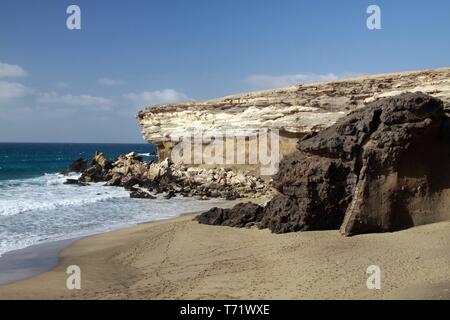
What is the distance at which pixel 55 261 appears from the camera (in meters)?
10.2

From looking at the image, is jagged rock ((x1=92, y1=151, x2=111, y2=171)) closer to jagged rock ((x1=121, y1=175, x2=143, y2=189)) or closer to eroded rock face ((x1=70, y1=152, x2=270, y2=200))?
eroded rock face ((x1=70, y1=152, x2=270, y2=200))

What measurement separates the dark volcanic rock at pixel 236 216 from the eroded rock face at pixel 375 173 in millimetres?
1209

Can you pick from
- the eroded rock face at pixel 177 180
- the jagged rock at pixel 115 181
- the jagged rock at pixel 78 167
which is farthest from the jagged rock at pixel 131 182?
the jagged rock at pixel 78 167

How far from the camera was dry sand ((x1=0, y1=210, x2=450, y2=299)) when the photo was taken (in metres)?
7.14

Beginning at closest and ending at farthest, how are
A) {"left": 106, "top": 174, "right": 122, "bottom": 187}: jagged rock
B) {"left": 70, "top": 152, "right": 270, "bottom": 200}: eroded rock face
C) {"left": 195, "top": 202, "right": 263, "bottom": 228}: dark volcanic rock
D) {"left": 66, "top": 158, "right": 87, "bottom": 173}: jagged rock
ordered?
{"left": 195, "top": 202, "right": 263, "bottom": 228}: dark volcanic rock < {"left": 70, "top": 152, "right": 270, "bottom": 200}: eroded rock face < {"left": 106, "top": 174, "right": 122, "bottom": 187}: jagged rock < {"left": 66, "top": 158, "right": 87, "bottom": 173}: jagged rock

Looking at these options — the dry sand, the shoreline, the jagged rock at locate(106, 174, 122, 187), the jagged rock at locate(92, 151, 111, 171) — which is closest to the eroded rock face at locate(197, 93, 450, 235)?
the dry sand

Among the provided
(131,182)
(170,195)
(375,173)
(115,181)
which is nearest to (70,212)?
(170,195)

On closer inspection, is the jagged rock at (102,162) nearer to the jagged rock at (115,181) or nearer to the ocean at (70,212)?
the jagged rock at (115,181)

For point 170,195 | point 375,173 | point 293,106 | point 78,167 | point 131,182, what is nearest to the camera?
point 375,173

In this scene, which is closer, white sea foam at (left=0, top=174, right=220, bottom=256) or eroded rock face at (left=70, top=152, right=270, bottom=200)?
white sea foam at (left=0, top=174, right=220, bottom=256)

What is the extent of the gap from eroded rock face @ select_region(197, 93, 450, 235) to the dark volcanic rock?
1.21 m

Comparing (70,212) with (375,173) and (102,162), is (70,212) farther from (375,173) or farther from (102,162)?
(102,162)

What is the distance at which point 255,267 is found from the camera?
A: 8.50 m

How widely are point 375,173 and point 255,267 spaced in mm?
3778
